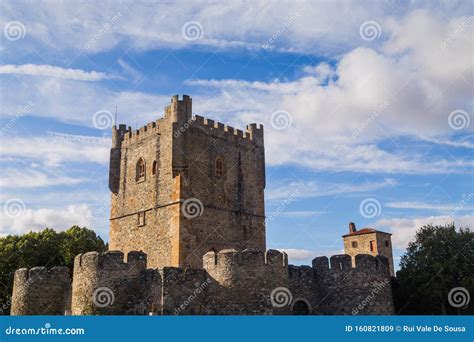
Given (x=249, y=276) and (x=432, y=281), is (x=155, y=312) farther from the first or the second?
(x=432, y=281)

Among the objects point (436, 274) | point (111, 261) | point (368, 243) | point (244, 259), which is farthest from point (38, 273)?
point (368, 243)

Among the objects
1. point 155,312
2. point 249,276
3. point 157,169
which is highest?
point 157,169

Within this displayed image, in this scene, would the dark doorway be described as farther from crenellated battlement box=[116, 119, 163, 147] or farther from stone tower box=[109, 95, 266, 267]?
crenellated battlement box=[116, 119, 163, 147]

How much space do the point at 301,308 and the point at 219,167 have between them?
35.8ft

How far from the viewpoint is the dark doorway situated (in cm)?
2545

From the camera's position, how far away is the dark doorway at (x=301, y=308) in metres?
25.5

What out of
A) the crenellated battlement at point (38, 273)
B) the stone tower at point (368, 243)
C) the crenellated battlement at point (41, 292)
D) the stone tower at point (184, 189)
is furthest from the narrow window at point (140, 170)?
the stone tower at point (368, 243)

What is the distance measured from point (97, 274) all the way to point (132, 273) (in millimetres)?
1516

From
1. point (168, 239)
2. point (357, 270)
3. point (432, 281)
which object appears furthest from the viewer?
point (168, 239)

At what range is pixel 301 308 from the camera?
84.4ft

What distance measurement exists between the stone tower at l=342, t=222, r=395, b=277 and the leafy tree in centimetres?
2975

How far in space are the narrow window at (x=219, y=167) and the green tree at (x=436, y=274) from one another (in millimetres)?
11825

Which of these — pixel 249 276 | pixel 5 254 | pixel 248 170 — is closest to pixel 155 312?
pixel 249 276

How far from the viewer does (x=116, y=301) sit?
76.4ft
